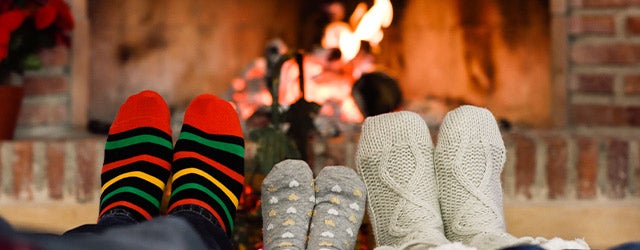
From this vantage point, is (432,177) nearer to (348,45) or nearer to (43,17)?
(348,45)

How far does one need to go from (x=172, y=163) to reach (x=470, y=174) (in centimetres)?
43

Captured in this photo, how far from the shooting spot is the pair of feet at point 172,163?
3.61 ft

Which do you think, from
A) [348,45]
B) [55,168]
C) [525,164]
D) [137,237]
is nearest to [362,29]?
[348,45]

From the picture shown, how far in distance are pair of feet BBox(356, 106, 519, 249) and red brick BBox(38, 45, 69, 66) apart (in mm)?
683

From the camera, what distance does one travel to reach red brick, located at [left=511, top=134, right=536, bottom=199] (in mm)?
1502

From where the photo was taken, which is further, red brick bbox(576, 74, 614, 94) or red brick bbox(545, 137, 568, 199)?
red brick bbox(576, 74, 614, 94)

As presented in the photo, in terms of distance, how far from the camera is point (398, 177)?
117 cm

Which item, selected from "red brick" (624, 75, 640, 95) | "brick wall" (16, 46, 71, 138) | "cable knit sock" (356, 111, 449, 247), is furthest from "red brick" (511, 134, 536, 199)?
"brick wall" (16, 46, 71, 138)

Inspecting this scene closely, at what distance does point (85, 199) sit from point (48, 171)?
0.27 ft

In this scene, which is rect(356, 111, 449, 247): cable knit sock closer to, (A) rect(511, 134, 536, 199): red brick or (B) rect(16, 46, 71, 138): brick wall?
(A) rect(511, 134, 536, 199): red brick

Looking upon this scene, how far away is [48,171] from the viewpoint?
4.92 ft

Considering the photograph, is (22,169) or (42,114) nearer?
(22,169)

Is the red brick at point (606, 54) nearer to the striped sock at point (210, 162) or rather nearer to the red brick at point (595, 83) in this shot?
the red brick at point (595, 83)

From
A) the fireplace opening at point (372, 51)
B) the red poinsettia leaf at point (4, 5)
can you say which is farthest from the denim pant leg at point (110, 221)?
the fireplace opening at point (372, 51)
